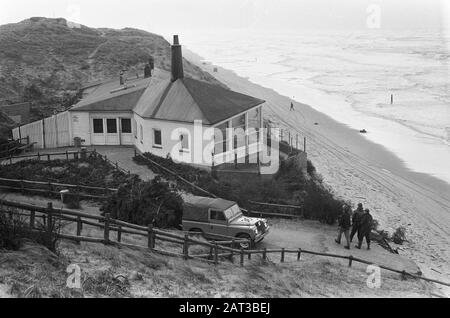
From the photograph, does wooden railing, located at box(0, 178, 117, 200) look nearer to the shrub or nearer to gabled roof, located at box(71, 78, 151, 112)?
the shrub

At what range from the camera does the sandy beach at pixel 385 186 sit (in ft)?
Answer: 79.6

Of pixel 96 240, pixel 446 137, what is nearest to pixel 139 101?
pixel 96 240

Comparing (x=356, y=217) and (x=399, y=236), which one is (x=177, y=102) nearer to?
(x=356, y=217)

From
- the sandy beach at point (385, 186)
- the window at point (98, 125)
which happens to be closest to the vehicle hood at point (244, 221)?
the sandy beach at point (385, 186)

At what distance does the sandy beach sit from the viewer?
2427 cm

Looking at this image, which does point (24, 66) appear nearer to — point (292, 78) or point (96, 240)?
point (292, 78)

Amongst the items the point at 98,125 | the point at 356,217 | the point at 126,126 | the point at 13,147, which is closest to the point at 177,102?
the point at 126,126

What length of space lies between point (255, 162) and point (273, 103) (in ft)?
105

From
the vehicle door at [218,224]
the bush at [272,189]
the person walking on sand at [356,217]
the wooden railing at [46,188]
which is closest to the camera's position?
the vehicle door at [218,224]

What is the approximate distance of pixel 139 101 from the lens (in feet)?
109

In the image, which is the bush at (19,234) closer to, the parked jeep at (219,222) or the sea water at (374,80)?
the parked jeep at (219,222)

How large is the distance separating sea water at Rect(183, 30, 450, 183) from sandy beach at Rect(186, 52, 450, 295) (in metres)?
1.79

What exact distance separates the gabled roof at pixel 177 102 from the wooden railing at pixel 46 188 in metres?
5.75

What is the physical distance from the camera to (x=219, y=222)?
811 inches
